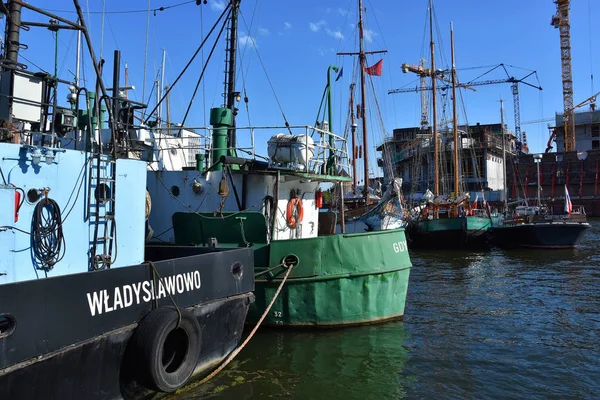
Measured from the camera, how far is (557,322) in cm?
1013

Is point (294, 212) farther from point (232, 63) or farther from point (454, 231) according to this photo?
point (454, 231)

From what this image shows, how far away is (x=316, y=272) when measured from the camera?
28.8 ft

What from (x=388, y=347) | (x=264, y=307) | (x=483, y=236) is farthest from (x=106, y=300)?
(x=483, y=236)

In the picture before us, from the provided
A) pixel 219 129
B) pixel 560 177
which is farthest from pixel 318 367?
pixel 560 177

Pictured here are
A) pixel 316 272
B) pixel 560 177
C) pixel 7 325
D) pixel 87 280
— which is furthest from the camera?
pixel 560 177

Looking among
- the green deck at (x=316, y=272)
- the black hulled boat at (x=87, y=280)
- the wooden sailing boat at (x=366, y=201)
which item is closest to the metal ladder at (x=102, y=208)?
the black hulled boat at (x=87, y=280)

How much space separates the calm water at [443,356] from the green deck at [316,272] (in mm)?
357

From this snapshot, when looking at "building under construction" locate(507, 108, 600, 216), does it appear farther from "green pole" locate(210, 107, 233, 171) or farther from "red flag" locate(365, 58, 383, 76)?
"green pole" locate(210, 107, 233, 171)

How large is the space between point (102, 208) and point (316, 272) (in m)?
4.17

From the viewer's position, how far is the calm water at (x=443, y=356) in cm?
634

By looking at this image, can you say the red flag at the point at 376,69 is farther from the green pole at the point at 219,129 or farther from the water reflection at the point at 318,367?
the water reflection at the point at 318,367

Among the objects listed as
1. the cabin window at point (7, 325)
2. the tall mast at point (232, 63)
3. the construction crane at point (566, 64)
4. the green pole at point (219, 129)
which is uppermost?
the construction crane at point (566, 64)

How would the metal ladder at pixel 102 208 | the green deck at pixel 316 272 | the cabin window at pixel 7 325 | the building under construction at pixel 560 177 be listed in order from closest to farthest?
the cabin window at pixel 7 325 → the metal ladder at pixel 102 208 → the green deck at pixel 316 272 → the building under construction at pixel 560 177

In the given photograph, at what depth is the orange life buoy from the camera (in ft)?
33.5
